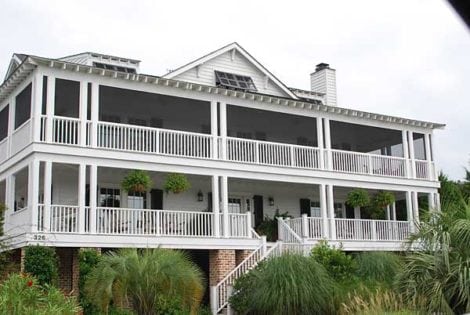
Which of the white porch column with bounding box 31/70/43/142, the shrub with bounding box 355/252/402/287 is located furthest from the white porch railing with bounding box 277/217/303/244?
the white porch column with bounding box 31/70/43/142

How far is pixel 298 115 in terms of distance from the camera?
2333 centimetres

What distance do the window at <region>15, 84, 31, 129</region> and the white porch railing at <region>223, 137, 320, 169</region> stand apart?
614cm

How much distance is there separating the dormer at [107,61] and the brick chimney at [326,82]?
32.1 ft

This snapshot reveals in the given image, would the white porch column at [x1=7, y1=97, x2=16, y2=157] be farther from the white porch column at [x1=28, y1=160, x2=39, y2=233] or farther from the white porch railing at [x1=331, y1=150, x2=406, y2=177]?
the white porch railing at [x1=331, y1=150, x2=406, y2=177]

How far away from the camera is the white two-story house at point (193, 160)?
58.7 feet

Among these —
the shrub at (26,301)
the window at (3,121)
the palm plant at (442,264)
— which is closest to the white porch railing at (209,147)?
the window at (3,121)

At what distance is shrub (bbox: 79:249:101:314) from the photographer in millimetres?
16406

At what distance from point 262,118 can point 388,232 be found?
634 cm

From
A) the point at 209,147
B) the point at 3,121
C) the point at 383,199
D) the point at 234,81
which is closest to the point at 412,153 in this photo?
the point at 383,199

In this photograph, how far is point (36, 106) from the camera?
58.1 ft

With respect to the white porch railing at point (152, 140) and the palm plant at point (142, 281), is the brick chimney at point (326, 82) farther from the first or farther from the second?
the palm plant at point (142, 281)

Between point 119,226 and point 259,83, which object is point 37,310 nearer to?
point 119,226

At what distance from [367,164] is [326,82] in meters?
6.98

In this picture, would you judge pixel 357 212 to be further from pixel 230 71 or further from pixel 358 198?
pixel 230 71
